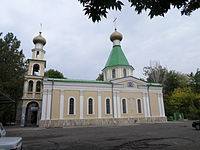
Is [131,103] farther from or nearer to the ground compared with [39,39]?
nearer to the ground

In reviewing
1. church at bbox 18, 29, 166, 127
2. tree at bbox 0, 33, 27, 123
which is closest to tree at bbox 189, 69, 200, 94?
church at bbox 18, 29, 166, 127

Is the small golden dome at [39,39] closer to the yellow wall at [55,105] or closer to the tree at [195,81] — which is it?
the yellow wall at [55,105]

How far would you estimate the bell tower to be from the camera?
2253 cm

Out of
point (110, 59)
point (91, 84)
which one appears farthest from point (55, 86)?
point (110, 59)

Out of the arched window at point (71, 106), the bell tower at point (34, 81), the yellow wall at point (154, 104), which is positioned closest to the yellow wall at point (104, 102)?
the arched window at point (71, 106)

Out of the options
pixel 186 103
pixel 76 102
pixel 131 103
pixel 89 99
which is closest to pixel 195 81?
pixel 186 103

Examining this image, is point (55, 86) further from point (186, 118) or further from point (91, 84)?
point (186, 118)

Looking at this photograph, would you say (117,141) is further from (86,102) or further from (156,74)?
(156,74)

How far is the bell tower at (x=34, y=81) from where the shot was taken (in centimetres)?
2253

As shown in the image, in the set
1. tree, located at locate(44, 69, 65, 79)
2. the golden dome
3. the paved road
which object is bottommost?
the paved road

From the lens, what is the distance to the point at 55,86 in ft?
72.8

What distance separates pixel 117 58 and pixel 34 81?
15479 mm

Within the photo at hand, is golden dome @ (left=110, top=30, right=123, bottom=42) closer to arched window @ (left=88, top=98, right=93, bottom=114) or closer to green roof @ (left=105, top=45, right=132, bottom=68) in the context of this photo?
green roof @ (left=105, top=45, right=132, bottom=68)

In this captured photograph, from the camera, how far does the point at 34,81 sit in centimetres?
2392
